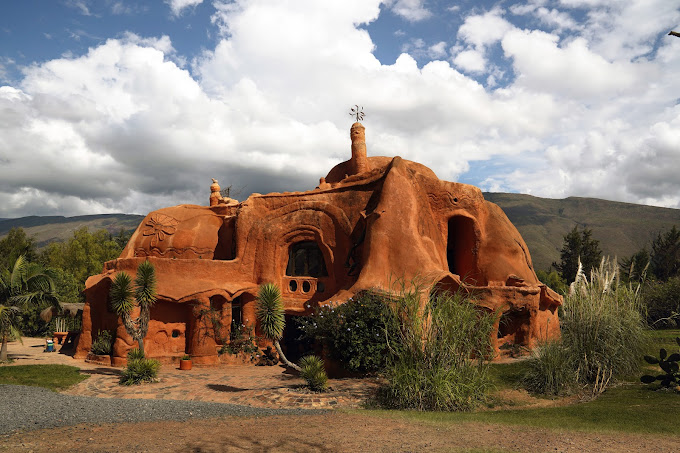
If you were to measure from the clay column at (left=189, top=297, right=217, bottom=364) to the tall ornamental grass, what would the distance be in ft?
37.9

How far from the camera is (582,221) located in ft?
454

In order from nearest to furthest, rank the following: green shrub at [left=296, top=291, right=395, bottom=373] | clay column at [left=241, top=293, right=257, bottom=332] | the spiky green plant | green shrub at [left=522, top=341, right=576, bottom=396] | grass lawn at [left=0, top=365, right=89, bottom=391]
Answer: green shrub at [left=522, top=341, right=576, bottom=396]
the spiky green plant
green shrub at [left=296, top=291, right=395, bottom=373]
grass lawn at [left=0, top=365, right=89, bottom=391]
clay column at [left=241, top=293, right=257, bottom=332]

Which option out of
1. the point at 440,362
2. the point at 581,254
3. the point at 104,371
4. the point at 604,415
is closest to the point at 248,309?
the point at 104,371

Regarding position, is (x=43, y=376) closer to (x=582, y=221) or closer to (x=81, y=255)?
(x=81, y=255)

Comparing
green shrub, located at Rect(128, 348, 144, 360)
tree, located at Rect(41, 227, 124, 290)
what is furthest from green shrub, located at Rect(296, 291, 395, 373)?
tree, located at Rect(41, 227, 124, 290)

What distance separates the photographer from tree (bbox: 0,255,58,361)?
1666 centimetres

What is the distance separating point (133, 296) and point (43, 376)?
3504 mm

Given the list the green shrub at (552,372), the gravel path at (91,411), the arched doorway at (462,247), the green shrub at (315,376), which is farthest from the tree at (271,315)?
the arched doorway at (462,247)

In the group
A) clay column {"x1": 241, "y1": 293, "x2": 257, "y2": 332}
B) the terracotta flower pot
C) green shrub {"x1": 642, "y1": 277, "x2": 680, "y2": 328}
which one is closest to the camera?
the terracotta flower pot

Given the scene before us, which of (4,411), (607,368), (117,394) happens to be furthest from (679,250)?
(4,411)

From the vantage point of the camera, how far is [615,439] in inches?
305

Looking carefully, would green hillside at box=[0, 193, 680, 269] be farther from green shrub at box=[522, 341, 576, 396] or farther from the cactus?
green shrub at box=[522, 341, 576, 396]

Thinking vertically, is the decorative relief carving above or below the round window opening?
above

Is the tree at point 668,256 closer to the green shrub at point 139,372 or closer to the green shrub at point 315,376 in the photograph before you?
the green shrub at point 315,376
